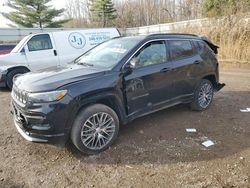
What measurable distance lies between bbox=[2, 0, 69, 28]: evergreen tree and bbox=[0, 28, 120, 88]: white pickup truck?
2203 cm

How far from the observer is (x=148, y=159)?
3.53 m

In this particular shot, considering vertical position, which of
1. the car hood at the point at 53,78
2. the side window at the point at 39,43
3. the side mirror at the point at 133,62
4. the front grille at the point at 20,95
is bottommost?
the front grille at the point at 20,95

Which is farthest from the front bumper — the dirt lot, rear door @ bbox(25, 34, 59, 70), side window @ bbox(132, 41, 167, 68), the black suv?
rear door @ bbox(25, 34, 59, 70)

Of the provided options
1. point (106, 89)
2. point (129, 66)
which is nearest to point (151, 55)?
point (129, 66)

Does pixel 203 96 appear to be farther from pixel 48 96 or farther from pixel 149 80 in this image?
pixel 48 96

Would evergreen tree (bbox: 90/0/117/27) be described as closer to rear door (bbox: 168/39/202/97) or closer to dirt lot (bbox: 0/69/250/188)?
rear door (bbox: 168/39/202/97)

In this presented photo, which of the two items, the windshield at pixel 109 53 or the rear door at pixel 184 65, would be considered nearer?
the windshield at pixel 109 53

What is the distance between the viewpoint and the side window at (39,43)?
28.8 feet

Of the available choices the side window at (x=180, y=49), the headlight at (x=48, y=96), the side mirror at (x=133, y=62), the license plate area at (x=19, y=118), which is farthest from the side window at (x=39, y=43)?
the headlight at (x=48, y=96)

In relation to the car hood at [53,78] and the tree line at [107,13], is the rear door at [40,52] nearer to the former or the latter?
the car hood at [53,78]

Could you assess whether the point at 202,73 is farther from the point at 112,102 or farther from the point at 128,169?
the point at 128,169

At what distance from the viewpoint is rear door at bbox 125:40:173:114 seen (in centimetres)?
398

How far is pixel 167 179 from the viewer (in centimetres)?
308

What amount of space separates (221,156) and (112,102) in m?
1.78
